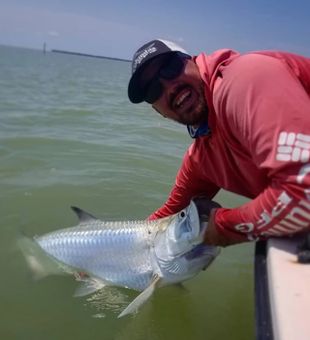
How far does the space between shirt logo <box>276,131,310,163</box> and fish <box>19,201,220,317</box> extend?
782mm

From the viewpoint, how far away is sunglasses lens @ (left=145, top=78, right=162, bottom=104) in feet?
9.09

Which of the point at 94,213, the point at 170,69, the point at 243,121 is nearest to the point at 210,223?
the point at 243,121

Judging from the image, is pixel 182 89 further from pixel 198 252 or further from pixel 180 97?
pixel 198 252

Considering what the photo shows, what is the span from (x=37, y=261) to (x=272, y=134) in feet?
9.00

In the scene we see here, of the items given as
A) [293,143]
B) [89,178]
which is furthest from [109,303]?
[89,178]

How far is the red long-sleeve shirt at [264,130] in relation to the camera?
6.84 ft

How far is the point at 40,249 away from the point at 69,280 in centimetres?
40

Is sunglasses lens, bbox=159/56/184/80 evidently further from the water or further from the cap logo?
the water

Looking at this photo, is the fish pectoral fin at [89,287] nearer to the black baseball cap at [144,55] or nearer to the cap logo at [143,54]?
the black baseball cap at [144,55]

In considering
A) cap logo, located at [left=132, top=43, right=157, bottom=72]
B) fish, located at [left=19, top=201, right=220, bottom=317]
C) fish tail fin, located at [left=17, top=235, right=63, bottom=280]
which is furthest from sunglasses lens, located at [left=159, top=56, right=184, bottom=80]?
fish tail fin, located at [left=17, top=235, right=63, bottom=280]

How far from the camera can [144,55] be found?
2.72 m

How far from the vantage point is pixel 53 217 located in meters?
5.32

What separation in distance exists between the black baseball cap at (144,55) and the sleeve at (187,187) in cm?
81

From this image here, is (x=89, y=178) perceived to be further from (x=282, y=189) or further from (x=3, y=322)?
(x=282, y=189)
